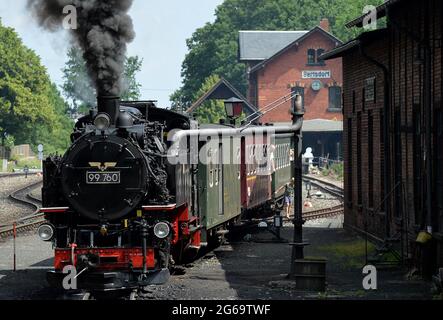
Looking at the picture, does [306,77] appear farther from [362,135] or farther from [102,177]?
[102,177]

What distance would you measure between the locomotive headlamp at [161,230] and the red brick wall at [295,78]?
62.5 metres

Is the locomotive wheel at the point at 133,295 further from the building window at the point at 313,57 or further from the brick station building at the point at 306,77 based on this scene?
the building window at the point at 313,57

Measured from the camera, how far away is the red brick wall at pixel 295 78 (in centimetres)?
7875

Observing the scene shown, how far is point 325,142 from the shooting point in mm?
76625

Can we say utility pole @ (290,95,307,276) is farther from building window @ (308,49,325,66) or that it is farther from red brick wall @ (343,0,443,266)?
building window @ (308,49,325,66)

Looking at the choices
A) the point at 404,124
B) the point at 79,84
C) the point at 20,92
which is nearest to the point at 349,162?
the point at 404,124

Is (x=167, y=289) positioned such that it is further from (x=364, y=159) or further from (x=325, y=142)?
(x=325, y=142)

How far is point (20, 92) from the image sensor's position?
82750mm

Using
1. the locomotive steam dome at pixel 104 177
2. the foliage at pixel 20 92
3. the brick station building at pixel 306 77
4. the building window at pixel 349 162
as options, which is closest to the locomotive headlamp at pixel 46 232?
the locomotive steam dome at pixel 104 177

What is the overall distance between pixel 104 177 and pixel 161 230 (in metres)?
1.23

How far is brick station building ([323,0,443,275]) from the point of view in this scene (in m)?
18.5

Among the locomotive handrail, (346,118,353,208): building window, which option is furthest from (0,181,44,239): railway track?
(346,118,353,208): building window
